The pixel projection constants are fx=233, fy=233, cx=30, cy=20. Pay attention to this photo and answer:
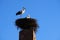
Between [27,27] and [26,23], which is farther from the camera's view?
[26,23]

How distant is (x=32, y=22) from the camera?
34.4ft

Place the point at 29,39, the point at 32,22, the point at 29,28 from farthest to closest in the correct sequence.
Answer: the point at 32,22 < the point at 29,28 < the point at 29,39

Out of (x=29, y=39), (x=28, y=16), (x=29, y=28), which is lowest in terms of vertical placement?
(x=29, y=39)

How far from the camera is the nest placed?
396 inches

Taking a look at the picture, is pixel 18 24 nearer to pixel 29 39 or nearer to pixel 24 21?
pixel 24 21

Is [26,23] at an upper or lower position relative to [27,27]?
upper

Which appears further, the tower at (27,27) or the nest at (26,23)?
the nest at (26,23)

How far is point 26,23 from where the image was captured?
10.2m

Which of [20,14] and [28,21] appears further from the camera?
[20,14]

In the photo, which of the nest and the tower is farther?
the nest

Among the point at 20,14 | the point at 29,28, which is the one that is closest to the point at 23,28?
the point at 29,28

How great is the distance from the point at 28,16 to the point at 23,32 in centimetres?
140

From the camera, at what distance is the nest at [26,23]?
10066mm

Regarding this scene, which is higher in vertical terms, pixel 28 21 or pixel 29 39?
pixel 28 21
